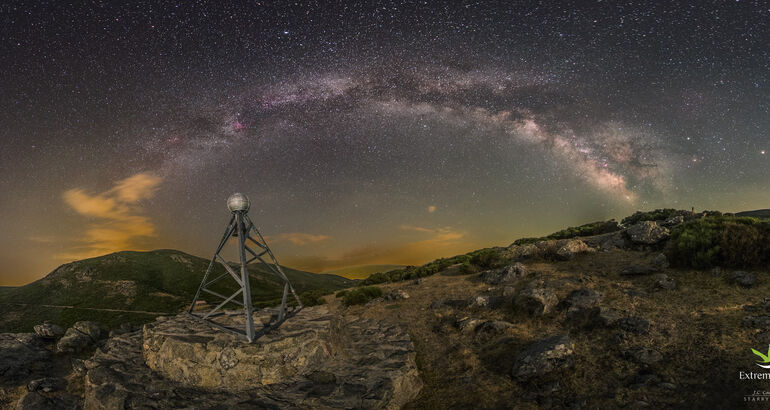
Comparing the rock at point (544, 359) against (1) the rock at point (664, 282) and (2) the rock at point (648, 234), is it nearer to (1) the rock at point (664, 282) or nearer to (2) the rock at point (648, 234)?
(1) the rock at point (664, 282)

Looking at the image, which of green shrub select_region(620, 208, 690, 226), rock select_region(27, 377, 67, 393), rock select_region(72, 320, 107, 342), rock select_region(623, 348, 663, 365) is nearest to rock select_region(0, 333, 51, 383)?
rock select_region(72, 320, 107, 342)

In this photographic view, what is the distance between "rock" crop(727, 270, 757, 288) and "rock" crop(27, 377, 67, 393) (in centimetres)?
3088

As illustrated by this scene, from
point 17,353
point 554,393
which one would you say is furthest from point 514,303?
point 17,353

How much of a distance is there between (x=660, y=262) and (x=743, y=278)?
341 centimetres

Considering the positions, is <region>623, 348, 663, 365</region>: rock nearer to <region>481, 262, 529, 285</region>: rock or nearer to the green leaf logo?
the green leaf logo

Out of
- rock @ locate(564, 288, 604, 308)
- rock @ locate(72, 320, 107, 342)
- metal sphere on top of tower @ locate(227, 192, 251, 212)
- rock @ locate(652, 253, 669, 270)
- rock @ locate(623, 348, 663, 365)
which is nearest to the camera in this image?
rock @ locate(623, 348, 663, 365)

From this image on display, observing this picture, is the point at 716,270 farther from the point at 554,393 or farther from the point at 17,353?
the point at 17,353

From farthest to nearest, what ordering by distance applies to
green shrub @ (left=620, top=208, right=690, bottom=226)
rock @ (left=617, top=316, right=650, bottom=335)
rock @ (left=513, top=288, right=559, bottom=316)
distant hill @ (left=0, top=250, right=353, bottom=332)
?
distant hill @ (left=0, top=250, right=353, bottom=332) → green shrub @ (left=620, top=208, right=690, bottom=226) → rock @ (left=513, top=288, right=559, bottom=316) → rock @ (left=617, top=316, right=650, bottom=335)

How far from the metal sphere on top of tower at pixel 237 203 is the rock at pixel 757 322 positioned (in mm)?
18529

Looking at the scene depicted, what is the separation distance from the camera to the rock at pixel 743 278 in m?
11.8

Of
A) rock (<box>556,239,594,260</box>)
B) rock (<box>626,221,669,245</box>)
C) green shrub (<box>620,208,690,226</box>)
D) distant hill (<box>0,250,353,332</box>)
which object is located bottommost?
distant hill (<box>0,250,353,332</box>)

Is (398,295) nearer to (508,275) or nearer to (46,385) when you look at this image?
(508,275)

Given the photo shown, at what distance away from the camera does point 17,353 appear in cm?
1881

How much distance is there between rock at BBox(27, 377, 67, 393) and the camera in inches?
549
